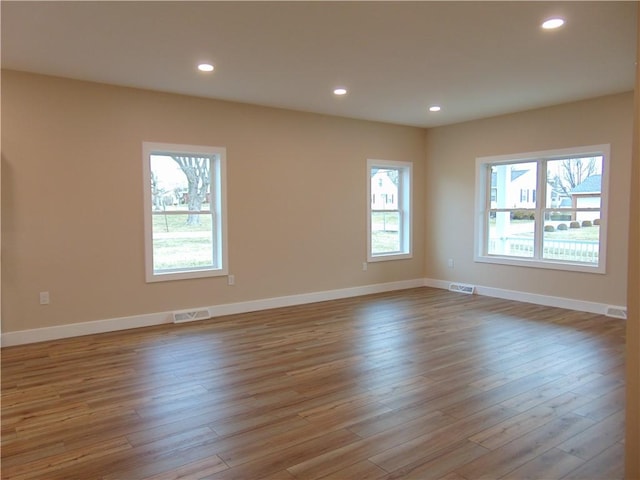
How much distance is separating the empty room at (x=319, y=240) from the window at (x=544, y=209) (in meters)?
0.03

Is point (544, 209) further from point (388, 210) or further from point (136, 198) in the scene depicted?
point (136, 198)

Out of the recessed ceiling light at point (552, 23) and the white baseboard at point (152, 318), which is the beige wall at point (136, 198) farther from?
the recessed ceiling light at point (552, 23)

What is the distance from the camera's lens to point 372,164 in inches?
281

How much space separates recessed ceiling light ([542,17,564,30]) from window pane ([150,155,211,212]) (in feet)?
12.9

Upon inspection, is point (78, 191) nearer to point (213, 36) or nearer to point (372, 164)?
point (213, 36)

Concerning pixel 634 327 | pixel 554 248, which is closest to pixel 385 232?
pixel 554 248

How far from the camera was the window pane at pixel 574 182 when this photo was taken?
18.8 ft

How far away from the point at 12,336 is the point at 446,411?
4.15 metres

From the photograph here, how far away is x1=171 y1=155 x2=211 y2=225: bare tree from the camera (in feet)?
18.4

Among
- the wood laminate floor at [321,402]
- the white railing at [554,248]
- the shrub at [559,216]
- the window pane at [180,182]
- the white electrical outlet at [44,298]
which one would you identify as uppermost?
the window pane at [180,182]

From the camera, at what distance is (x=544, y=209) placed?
6.31 metres

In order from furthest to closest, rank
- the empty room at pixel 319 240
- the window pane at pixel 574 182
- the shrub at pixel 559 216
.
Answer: the shrub at pixel 559 216 → the window pane at pixel 574 182 → the empty room at pixel 319 240

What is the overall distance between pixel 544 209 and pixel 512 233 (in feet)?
2.08

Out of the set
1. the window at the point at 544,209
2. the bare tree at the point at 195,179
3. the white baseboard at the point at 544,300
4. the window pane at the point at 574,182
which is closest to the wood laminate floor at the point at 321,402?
the white baseboard at the point at 544,300
